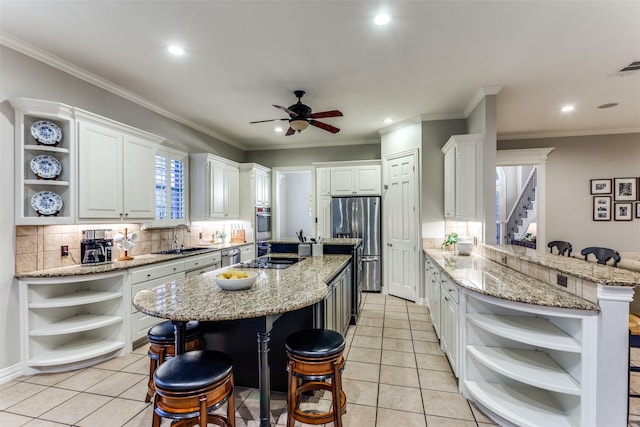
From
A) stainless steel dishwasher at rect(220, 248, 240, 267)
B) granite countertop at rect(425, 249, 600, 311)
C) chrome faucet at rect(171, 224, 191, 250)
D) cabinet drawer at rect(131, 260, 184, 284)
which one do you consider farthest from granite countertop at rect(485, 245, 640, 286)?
chrome faucet at rect(171, 224, 191, 250)

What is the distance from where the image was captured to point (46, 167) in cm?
274

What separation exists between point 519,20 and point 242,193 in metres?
4.86

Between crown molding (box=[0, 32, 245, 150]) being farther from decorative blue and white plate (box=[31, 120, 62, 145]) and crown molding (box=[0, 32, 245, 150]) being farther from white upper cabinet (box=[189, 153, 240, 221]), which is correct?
white upper cabinet (box=[189, 153, 240, 221])

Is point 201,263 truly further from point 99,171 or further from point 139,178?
point 99,171

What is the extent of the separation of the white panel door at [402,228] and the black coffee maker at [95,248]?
412cm

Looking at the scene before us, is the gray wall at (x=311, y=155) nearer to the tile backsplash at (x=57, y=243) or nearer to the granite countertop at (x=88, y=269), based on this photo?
the tile backsplash at (x=57, y=243)

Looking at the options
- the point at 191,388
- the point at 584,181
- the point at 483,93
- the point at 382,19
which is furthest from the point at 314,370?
the point at 584,181

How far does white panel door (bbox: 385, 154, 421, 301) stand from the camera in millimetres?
4746

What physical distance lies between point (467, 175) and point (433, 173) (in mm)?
897

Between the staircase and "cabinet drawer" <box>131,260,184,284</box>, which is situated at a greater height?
the staircase

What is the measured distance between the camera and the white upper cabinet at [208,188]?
477 cm

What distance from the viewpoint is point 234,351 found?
7.43 ft

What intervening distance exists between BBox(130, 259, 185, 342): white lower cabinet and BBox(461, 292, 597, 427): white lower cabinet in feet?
9.82

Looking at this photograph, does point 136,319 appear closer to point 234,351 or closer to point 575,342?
point 234,351
